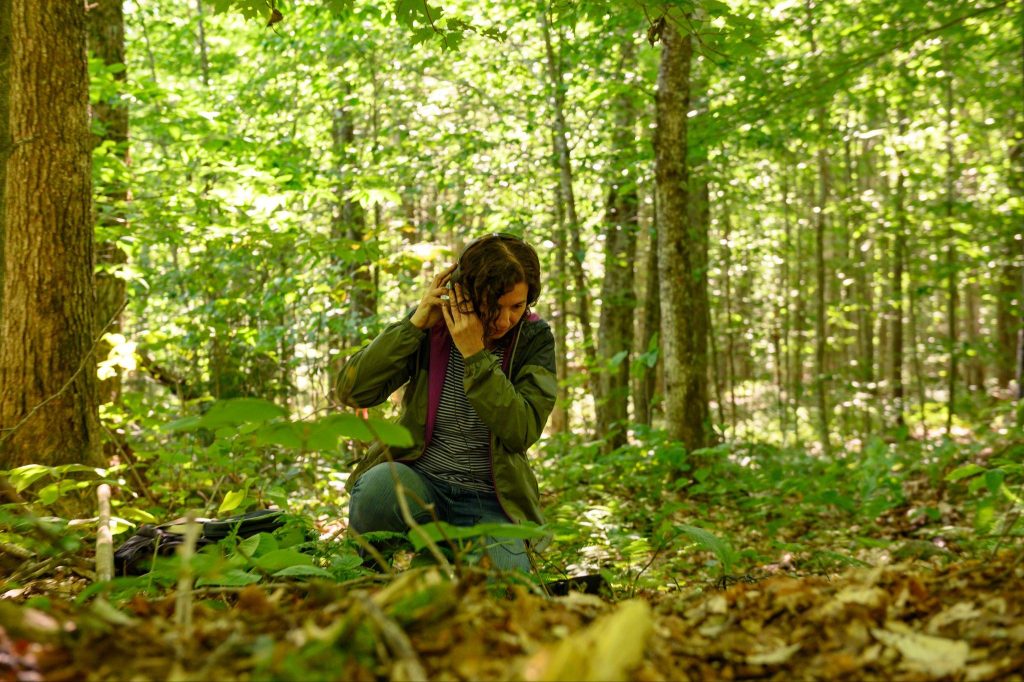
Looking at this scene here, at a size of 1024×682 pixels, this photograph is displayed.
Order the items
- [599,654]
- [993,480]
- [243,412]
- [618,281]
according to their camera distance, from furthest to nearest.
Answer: [618,281], [993,480], [243,412], [599,654]

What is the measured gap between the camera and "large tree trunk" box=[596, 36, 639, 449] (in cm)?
967

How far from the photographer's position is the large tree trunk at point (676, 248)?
280 inches

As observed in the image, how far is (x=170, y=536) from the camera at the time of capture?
2967 millimetres

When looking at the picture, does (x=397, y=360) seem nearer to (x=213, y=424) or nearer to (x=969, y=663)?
(x=213, y=424)

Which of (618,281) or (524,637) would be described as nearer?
(524,637)

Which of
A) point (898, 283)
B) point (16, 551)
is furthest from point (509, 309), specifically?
point (898, 283)

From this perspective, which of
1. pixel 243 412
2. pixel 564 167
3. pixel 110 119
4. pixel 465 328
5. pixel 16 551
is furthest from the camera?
pixel 564 167

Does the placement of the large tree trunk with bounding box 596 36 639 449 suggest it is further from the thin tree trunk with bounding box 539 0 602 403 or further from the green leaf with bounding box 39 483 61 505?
the green leaf with bounding box 39 483 61 505

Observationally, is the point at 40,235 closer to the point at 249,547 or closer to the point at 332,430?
the point at 249,547

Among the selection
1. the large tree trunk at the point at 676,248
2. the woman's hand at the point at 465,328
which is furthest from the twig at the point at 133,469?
the large tree trunk at the point at 676,248

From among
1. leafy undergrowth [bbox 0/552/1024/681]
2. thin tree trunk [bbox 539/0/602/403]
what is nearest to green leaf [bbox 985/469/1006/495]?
leafy undergrowth [bbox 0/552/1024/681]

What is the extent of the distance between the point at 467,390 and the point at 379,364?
46 centimetres

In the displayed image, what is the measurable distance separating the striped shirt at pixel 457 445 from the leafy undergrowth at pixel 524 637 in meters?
1.59

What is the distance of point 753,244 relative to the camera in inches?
638
